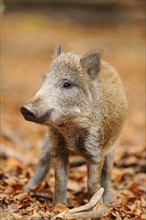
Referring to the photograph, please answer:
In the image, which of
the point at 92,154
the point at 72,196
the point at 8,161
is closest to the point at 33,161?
the point at 8,161

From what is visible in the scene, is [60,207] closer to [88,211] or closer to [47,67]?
[88,211]

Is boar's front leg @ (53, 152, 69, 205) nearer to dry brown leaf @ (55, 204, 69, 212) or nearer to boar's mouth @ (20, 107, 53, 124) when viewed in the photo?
dry brown leaf @ (55, 204, 69, 212)

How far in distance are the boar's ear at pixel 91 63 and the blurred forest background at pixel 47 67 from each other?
0.42m

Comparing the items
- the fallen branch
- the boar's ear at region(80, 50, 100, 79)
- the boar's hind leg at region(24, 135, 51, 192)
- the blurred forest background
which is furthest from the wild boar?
the boar's hind leg at region(24, 135, 51, 192)

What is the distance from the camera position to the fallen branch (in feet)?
16.5

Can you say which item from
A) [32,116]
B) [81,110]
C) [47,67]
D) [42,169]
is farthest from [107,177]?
[47,67]

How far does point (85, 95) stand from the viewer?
5.72 meters

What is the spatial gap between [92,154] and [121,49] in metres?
15.2

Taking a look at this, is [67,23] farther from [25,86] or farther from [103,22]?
[25,86]

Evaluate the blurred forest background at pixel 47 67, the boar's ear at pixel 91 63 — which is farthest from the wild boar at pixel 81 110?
the blurred forest background at pixel 47 67

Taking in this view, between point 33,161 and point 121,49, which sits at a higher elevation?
point 121,49

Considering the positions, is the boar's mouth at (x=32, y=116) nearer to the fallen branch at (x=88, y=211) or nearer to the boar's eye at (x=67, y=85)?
the boar's eye at (x=67, y=85)

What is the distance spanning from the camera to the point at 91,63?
5867 millimetres

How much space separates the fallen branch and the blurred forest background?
208mm
